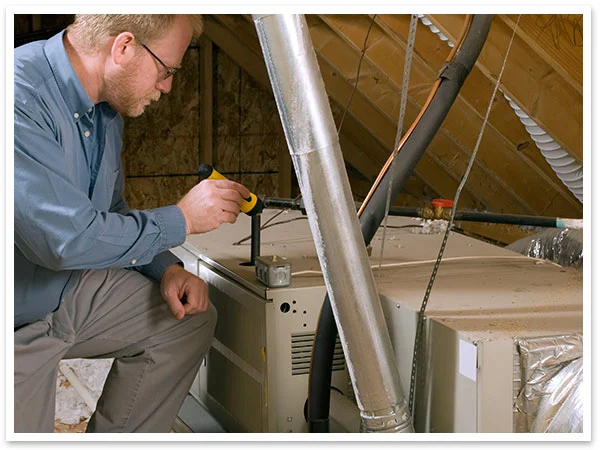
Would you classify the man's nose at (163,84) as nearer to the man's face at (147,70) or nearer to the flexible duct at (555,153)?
the man's face at (147,70)

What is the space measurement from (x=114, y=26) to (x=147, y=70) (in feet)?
0.33

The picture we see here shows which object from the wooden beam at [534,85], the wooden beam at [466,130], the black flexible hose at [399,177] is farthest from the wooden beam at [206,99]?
the black flexible hose at [399,177]

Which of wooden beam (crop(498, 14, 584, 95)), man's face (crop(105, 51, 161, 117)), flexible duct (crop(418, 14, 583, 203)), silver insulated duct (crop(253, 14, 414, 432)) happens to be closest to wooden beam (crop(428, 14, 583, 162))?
flexible duct (crop(418, 14, 583, 203))

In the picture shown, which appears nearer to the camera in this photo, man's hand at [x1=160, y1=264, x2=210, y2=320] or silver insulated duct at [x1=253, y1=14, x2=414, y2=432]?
silver insulated duct at [x1=253, y1=14, x2=414, y2=432]

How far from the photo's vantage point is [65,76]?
1516mm

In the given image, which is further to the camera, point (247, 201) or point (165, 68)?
point (247, 201)

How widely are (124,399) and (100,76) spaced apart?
26.9 inches

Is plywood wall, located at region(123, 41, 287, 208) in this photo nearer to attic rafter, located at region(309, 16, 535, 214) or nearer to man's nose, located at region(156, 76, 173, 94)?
attic rafter, located at region(309, 16, 535, 214)

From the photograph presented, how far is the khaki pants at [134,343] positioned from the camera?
170 cm

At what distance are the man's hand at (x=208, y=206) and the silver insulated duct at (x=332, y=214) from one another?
399 mm

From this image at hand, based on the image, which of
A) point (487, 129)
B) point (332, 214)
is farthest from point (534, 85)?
point (332, 214)

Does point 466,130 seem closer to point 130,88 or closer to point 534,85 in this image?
point 534,85

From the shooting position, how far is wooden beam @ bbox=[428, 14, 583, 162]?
215 cm

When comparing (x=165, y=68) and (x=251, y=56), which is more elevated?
(x=251, y=56)
